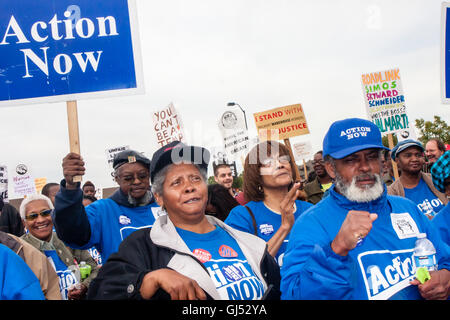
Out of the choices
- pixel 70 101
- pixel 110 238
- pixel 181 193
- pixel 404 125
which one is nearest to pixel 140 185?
pixel 110 238

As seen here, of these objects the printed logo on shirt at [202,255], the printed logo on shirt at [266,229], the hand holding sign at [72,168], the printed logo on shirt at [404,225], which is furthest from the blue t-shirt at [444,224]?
the hand holding sign at [72,168]

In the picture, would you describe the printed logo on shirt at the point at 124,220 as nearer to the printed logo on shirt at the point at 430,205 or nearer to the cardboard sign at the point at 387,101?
the printed logo on shirt at the point at 430,205

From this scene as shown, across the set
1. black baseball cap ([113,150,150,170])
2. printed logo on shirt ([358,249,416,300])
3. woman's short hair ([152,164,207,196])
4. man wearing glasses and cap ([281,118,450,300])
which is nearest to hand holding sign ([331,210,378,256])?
man wearing glasses and cap ([281,118,450,300])

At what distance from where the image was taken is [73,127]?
3186mm

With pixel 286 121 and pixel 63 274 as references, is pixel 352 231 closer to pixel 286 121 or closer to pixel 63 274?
Result: pixel 63 274

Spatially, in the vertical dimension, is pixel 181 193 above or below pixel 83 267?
above

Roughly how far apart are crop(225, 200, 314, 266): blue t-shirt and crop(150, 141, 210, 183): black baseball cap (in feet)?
3.03

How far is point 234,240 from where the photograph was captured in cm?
239

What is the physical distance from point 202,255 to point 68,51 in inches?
80.6

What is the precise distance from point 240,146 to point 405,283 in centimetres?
353

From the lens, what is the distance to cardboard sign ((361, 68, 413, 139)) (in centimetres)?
768

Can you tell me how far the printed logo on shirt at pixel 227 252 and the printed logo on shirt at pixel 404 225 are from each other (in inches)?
32.3

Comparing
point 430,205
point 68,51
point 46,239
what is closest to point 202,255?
point 68,51
